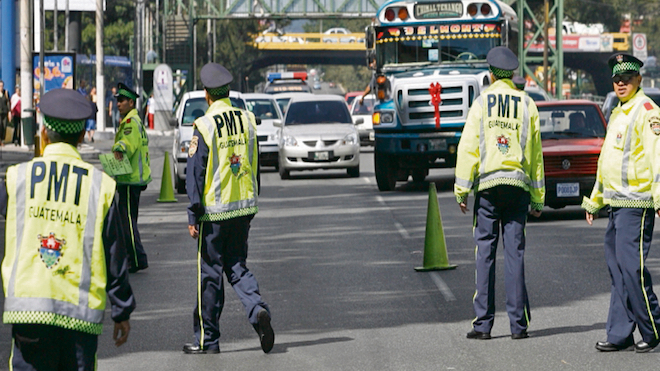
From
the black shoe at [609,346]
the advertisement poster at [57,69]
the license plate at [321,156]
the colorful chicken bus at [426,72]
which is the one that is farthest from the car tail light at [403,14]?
the black shoe at [609,346]

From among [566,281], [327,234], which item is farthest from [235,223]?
[327,234]

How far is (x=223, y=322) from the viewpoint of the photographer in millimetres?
9297

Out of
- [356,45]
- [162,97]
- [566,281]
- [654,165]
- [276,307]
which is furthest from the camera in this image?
[356,45]

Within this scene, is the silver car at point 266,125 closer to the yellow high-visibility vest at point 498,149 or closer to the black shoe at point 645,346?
the yellow high-visibility vest at point 498,149

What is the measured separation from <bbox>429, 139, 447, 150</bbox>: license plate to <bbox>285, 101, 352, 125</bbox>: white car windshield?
5162 millimetres

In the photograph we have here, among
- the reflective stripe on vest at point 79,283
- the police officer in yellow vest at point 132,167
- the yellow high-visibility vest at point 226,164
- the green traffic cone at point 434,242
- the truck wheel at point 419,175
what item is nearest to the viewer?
the reflective stripe on vest at point 79,283

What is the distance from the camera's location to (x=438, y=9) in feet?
70.6

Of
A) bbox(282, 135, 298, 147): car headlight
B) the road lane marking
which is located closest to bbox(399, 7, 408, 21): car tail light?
bbox(282, 135, 298, 147): car headlight

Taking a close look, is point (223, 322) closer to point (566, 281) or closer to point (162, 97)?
point (566, 281)

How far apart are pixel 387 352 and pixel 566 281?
11.4ft

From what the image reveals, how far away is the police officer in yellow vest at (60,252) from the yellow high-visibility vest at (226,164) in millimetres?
2834

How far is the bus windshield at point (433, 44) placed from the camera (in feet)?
70.3

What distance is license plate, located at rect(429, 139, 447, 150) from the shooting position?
20734 mm

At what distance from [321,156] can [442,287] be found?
44.9ft
